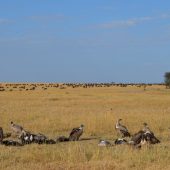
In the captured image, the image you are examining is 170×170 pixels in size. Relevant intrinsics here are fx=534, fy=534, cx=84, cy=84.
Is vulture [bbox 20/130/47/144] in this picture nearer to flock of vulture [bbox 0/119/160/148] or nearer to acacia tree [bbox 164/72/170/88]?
flock of vulture [bbox 0/119/160/148]

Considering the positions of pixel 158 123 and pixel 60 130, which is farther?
pixel 158 123

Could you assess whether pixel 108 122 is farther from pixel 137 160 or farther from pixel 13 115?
pixel 137 160

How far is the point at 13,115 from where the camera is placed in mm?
26125

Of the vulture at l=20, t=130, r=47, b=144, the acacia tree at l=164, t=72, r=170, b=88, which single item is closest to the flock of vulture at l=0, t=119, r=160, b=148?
the vulture at l=20, t=130, r=47, b=144

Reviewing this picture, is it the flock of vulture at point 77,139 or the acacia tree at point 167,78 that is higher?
the acacia tree at point 167,78

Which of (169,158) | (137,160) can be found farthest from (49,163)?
(169,158)

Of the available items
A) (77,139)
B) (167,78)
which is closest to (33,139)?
(77,139)

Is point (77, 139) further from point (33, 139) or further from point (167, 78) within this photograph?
point (167, 78)

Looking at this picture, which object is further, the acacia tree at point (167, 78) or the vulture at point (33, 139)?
the acacia tree at point (167, 78)

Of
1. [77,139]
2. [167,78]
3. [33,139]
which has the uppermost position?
[167,78]

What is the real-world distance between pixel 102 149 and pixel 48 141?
274 cm

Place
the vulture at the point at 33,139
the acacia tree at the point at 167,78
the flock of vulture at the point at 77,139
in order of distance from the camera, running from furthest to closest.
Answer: the acacia tree at the point at 167,78 → the vulture at the point at 33,139 → the flock of vulture at the point at 77,139

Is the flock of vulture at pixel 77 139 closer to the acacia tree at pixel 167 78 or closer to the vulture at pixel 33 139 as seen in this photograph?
the vulture at pixel 33 139

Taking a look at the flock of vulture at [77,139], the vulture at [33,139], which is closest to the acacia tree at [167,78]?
the flock of vulture at [77,139]
